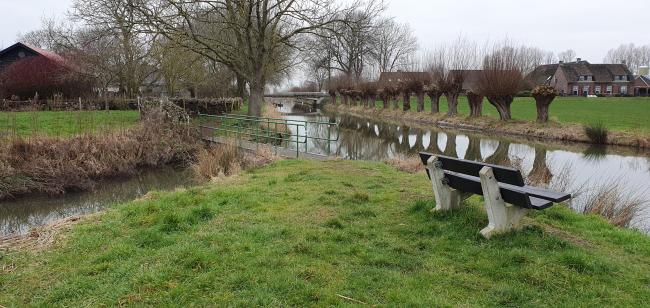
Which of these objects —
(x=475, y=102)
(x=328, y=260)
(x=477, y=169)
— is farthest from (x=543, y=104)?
(x=328, y=260)

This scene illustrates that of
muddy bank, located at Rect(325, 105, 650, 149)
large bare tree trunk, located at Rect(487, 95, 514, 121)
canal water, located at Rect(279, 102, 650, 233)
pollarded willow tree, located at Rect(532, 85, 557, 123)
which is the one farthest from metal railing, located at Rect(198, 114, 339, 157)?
pollarded willow tree, located at Rect(532, 85, 557, 123)

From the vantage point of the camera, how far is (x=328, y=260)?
4594mm

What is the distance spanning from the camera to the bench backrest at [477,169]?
4.70m

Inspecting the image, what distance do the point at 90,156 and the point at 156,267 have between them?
1028cm

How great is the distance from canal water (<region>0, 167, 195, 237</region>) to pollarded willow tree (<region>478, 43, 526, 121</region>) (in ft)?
63.3

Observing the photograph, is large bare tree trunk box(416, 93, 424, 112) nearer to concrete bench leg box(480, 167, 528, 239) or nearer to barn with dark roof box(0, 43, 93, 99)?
barn with dark roof box(0, 43, 93, 99)

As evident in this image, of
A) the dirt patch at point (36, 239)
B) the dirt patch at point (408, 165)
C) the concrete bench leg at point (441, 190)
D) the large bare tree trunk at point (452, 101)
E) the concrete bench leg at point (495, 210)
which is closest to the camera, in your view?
the concrete bench leg at point (495, 210)

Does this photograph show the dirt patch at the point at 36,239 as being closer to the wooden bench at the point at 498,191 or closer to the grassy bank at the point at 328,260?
the grassy bank at the point at 328,260

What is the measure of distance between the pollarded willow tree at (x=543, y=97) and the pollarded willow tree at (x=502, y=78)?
1.49 metres

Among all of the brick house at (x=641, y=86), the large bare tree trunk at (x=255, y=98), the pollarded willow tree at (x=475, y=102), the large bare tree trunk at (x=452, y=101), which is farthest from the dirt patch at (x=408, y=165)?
the brick house at (x=641, y=86)

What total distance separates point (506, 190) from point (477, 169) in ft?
1.36

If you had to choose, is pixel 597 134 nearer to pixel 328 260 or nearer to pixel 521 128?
pixel 521 128

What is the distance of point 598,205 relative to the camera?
7.82m

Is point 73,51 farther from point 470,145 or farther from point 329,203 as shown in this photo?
point 329,203
